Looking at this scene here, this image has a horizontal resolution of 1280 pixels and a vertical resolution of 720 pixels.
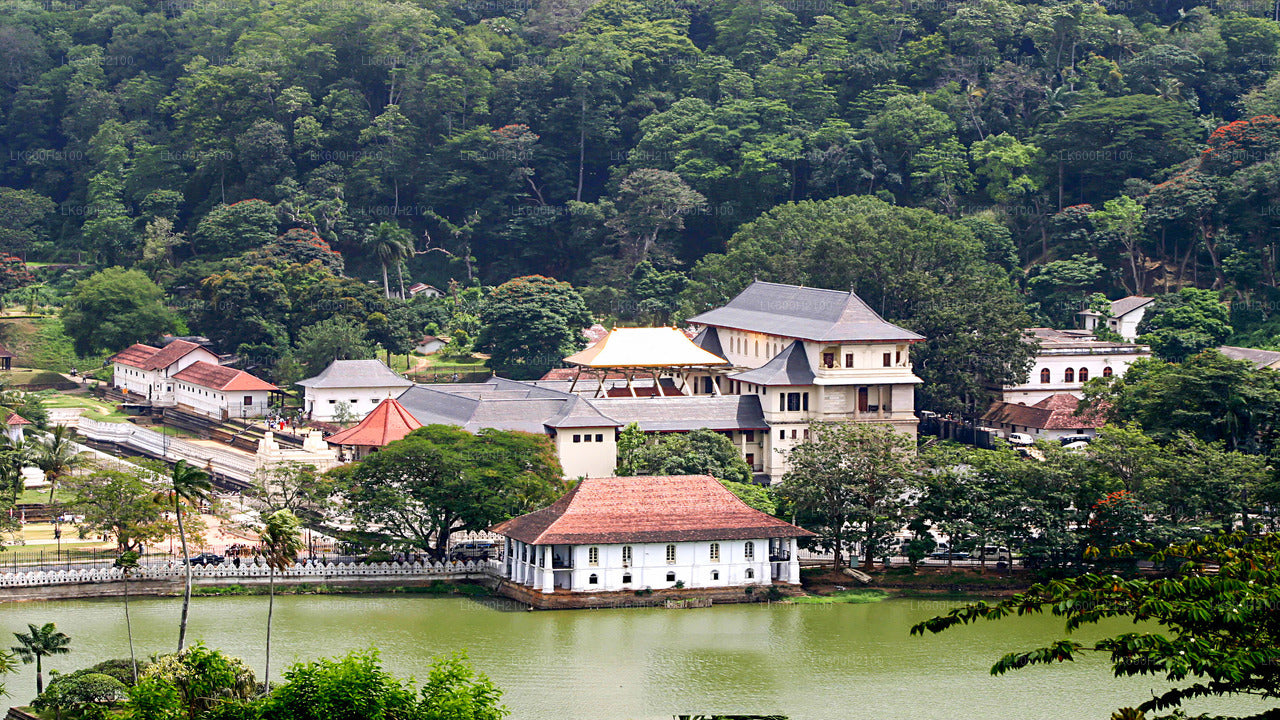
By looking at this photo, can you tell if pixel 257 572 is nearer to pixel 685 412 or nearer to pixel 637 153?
pixel 685 412

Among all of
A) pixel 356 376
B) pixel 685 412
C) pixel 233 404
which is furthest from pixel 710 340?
pixel 233 404

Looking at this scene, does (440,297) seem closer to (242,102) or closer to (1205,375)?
(242,102)

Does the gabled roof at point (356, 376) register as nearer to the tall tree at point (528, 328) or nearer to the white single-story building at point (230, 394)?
the white single-story building at point (230, 394)

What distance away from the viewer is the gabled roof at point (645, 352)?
221 ft

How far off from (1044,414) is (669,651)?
97.1 ft

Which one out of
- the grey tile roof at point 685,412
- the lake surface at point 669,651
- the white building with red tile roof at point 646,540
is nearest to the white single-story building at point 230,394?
the grey tile roof at point 685,412

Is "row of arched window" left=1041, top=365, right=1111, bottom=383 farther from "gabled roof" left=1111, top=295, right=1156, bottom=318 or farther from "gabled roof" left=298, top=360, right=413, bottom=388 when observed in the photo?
"gabled roof" left=298, top=360, right=413, bottom=388

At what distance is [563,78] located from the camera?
10475 centimetres

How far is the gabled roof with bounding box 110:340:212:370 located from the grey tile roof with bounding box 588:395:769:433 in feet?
78.2

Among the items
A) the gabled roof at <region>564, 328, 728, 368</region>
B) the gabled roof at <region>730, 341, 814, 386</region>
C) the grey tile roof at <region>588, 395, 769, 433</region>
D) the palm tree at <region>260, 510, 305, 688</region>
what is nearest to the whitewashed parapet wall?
the palm tree at <region>260, 510, 305, 688</region>

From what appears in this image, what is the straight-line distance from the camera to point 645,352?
67.8m

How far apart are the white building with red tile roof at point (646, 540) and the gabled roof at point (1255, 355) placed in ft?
90.6

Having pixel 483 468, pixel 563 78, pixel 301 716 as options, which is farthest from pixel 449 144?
pixel 301 716

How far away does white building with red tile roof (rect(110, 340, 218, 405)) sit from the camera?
261ft
